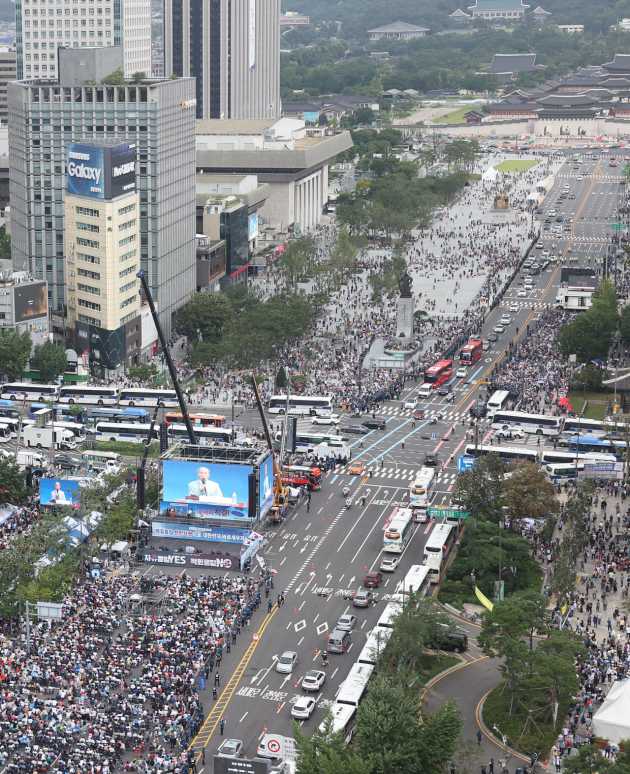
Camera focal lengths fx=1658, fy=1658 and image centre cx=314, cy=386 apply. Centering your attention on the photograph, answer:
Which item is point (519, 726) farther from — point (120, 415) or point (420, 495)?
point (120, 415)

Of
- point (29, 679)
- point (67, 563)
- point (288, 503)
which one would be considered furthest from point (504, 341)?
point (29, 679)

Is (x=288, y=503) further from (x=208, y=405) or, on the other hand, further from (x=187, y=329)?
(x=187, y=329)

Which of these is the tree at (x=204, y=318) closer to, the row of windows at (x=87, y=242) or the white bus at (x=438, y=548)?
the row of windows at (x=87, y=242)

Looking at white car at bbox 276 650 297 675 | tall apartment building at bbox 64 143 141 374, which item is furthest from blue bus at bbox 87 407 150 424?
white car at bbox 276 650 297 675

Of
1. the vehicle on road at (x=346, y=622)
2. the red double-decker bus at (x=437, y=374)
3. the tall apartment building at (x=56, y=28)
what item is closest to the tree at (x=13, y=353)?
the red double-decker bus at (x=437, y=374)

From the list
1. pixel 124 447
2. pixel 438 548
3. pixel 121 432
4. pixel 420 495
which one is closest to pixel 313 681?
pixel 438 548
